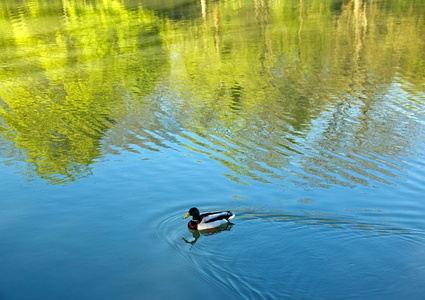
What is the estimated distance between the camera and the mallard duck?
33.1 feet

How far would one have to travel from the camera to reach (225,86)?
21391 millimetres

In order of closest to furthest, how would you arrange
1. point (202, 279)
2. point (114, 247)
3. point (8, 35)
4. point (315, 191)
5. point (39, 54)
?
point (202, 279) → point (114, 247) → point (315, 191) → point (39, 54) → point (8, 35)

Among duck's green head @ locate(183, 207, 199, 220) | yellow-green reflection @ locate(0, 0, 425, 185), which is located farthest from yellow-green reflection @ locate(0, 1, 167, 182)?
duck's green head @ locate(183, 207, 199, 220)

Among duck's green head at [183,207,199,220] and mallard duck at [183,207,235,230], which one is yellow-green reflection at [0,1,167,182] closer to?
duck's green head at [183,207,199,220]

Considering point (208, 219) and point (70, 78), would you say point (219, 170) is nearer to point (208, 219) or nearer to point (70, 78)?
point (208, 219)

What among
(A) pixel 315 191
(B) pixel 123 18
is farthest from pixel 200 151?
(B) pixel 123 18

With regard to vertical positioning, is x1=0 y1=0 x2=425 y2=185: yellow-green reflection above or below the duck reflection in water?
above

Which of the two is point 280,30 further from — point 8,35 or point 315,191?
point 315,191

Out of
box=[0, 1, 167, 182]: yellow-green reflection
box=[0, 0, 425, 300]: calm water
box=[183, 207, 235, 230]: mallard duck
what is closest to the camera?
box=[0, 0, 425, 300]: calm water

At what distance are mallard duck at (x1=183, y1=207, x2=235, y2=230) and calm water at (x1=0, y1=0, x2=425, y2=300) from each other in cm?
23

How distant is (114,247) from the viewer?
33.6 ft

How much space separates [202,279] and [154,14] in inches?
1462

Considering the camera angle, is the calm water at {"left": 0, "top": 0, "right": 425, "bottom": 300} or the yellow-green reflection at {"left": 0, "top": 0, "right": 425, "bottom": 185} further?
the yellow-green reflection at {"left": 0, "top": 0, "right": 425, "bottom": 185}

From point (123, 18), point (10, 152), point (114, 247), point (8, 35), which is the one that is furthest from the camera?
point (123, 18)
